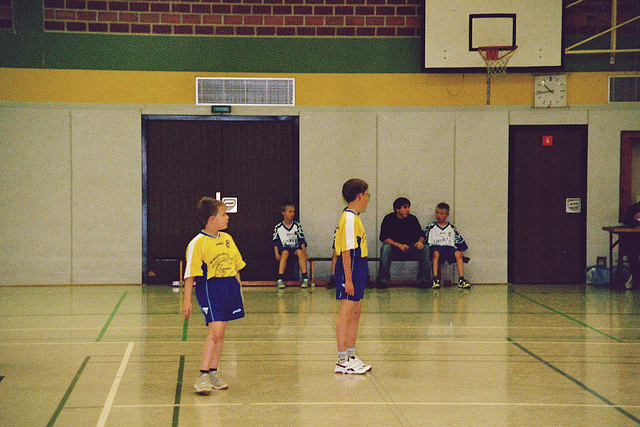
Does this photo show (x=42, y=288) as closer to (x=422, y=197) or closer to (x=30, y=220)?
(x=30, y=220)

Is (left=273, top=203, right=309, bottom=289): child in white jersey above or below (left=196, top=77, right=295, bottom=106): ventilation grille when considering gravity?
below

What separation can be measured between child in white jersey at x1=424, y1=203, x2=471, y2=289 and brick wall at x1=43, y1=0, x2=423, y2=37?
3.23 m

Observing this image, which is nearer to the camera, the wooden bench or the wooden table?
the wooden table

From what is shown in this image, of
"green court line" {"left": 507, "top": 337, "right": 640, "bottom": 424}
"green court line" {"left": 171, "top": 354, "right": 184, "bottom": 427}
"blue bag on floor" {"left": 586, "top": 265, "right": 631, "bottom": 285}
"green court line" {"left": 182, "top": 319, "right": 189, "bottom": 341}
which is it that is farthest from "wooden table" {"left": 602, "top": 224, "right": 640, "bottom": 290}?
"green court line" {"left": 171, "top": 354, "right": 184, "bottom": 427}

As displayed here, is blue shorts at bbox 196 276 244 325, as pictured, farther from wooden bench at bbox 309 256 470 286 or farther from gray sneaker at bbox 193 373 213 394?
wooden bench at bbox 309 256 470 286

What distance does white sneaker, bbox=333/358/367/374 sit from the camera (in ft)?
19.6

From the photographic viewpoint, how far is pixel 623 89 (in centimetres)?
1230

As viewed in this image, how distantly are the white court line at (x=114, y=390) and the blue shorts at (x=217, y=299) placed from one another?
0.91m

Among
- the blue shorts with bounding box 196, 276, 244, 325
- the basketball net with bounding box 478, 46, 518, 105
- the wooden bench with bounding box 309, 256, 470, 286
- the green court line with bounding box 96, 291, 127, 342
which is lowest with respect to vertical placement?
the green court line with bounding box 96, 291, 127, 342

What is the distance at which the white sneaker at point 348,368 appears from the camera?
596cm

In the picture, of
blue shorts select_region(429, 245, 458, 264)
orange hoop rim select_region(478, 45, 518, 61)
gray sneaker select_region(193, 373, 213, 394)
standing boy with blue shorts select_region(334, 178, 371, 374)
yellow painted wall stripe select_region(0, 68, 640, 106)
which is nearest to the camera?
gray sneaker select_region(193, 373, 213, 394)

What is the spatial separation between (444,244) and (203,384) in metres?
7.14

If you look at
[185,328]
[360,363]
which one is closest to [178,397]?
[360,363]

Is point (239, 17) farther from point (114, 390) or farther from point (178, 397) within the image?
point (178, 397)
